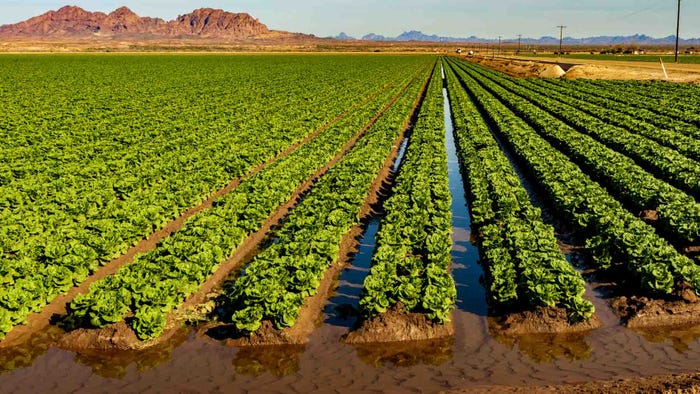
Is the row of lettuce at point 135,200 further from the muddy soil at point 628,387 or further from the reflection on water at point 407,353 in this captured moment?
the muddy soil at point 628,387

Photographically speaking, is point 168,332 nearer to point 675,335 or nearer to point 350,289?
point 350,289

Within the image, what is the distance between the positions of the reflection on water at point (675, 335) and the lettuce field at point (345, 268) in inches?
2.1

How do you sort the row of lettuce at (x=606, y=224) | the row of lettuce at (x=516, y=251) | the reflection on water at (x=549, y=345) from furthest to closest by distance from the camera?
the row of lettuce at (x=606, y=224) < the row of lettuce at (x=516, y=251) < the reflection on water at (x=549, y=345)

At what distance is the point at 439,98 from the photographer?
46.0 metres

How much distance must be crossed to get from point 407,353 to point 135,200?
36.0 ft

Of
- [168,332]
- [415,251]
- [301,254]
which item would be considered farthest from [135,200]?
[415,251]

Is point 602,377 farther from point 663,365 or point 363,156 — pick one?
point 363,156

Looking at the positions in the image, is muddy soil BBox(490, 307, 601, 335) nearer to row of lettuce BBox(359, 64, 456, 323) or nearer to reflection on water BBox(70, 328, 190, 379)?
row of lettuce BBox(359, 64, 456, 323)

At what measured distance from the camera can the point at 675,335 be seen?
1070cm

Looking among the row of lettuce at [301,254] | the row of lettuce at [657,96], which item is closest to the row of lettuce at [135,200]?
the row of lettuce at [301,254]

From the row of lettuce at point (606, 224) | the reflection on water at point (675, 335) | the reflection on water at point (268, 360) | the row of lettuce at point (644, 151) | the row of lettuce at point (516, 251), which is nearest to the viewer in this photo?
the reflection on water at point (268, 360)

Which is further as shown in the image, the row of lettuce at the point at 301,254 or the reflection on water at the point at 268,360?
the row of lettuce at the point at 301,254

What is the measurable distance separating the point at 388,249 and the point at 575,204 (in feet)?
21.2

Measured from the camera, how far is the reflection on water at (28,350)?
1016 cm
